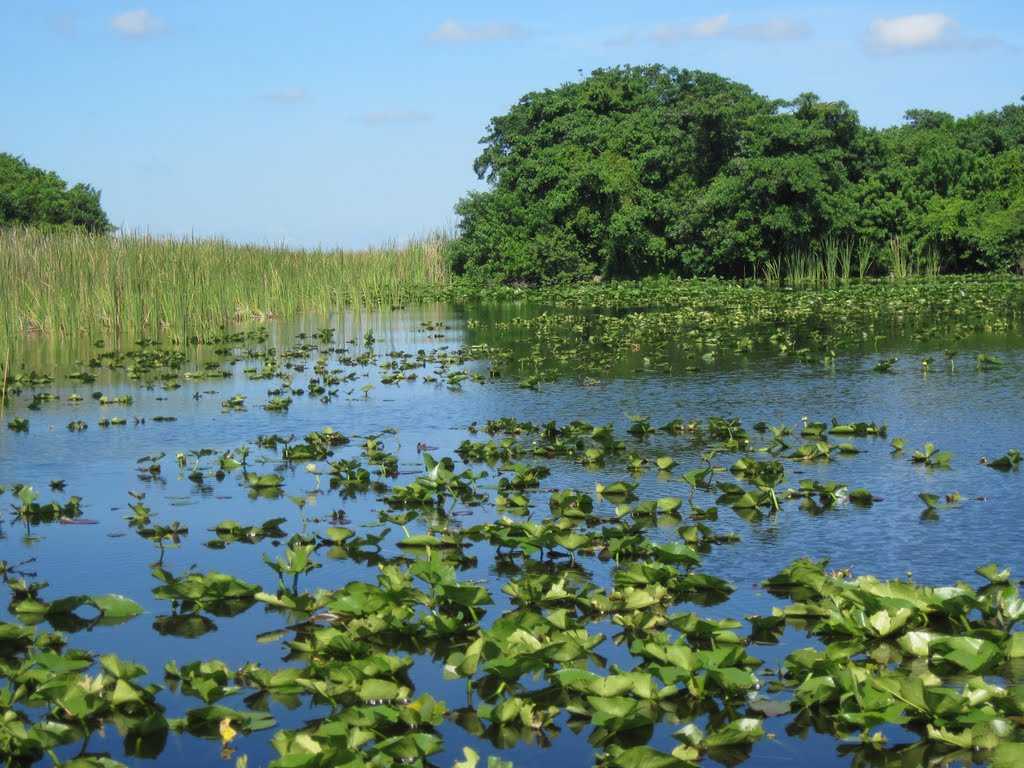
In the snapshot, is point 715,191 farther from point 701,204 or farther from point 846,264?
point 846,264

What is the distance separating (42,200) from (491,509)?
129 ft

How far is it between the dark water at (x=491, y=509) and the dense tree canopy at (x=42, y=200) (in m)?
29.4

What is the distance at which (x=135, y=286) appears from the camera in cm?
1994

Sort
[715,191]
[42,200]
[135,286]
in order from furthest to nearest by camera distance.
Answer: [42,200] < [715,191] < [135,286]

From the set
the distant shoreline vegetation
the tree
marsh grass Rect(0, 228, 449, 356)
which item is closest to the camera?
marsh grass Rect(0, 228, 449, 356)

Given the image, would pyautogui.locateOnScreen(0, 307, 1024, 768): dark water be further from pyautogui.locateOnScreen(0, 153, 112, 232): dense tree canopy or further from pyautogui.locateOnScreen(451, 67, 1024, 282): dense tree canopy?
pyautogui.locateOnScreen(0, 153, 112, 232): dense tree canopy

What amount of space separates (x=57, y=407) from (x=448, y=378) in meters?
4.03

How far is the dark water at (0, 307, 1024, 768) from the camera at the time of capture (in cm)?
511

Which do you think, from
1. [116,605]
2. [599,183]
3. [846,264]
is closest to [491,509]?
[116,605]

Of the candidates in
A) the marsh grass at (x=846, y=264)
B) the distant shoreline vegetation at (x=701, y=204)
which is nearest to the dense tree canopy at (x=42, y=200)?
the distant shoreline vegetation at (x=701, y=204)

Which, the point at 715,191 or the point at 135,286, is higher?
the point at 715,191

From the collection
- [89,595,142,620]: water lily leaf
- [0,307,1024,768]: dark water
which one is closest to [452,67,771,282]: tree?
[0,307,1024,768]: dark water

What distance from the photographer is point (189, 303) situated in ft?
65.8

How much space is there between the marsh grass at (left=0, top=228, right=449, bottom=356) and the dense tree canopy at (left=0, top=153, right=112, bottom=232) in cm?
1892
